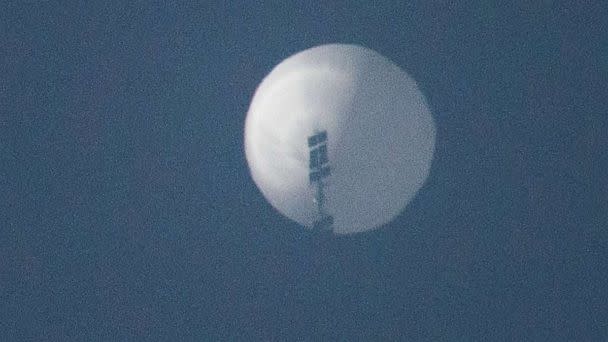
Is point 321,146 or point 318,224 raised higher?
point 321,146
